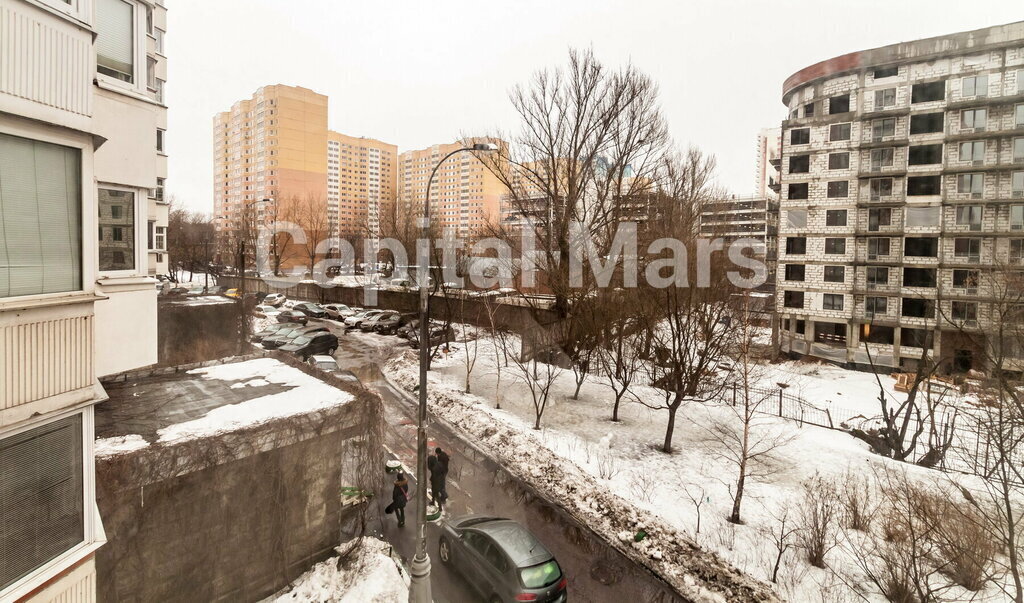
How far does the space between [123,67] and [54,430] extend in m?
4.27

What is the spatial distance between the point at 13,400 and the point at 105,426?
5173mm

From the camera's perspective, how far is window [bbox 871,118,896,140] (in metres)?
A: 30.5

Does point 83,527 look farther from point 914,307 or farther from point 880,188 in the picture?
point 880,188

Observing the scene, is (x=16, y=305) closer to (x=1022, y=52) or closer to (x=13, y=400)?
(x=13, y=400)

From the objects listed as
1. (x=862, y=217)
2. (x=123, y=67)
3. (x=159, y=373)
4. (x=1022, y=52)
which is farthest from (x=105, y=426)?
(x=1022, y=52)

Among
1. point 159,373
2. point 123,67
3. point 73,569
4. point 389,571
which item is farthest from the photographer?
point 159,373

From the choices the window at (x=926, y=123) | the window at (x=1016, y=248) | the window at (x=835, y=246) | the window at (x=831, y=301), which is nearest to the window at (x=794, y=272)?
the window at (x=835, y=246)

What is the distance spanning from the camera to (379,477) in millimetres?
9406

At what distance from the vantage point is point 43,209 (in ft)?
11.0

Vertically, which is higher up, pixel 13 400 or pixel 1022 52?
pixel 1022 52

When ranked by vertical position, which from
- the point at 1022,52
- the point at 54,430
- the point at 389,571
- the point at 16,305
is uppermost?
the point at 1022,52

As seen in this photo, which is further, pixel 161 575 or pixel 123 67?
pixel 161 575

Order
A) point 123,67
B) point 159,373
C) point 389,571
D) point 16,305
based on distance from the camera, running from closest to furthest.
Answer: point 16,305
point 123,67
point 389,571
point 159,373

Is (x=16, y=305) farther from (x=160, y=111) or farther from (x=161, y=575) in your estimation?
(x=161, y=575)
